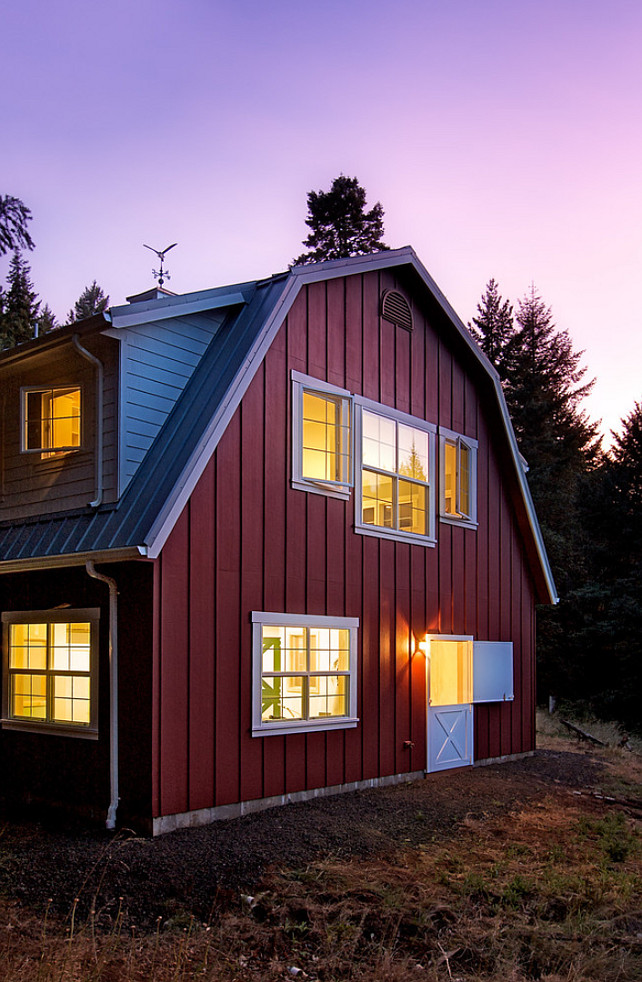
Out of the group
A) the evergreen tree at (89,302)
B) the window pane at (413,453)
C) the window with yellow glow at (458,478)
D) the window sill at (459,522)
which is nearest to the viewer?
the window pane at (413,453)

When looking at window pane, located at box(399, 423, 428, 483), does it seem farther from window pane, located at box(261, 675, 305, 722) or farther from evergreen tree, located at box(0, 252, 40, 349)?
evergreen tree, located at box(0, 252, 40, 349)

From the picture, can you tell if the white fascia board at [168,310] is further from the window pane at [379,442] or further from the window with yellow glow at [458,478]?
the window with yellow glow at [458,478]

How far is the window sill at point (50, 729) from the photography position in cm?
818

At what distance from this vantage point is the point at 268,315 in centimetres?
898

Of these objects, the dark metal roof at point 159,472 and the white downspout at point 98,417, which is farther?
the white downspout at point 98,417

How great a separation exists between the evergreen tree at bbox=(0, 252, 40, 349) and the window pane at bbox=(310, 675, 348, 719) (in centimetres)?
2323

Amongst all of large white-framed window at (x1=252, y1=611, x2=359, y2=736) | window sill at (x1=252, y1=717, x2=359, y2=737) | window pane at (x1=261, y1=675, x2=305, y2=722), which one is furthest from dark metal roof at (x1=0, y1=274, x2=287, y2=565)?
window sill at (x1=252, y1=717, x2=359, y2=737)

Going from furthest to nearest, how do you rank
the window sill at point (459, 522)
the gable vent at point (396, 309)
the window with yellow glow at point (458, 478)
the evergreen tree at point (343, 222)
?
the evergreen tree at point (343, 222), the window with yellow glow at point (458, 478), the window sill at point (459, 522), the gable vent at point (396, 309)

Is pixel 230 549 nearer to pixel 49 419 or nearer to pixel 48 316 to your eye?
pixel 49 419

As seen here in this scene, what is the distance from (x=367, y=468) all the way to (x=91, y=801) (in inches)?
194

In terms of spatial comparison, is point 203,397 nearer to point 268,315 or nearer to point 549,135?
point 268,315

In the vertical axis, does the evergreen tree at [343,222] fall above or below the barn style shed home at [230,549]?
above

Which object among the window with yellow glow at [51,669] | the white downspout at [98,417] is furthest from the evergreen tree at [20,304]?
the white downspout at [98,417]

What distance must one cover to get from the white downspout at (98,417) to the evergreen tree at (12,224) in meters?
4.01
